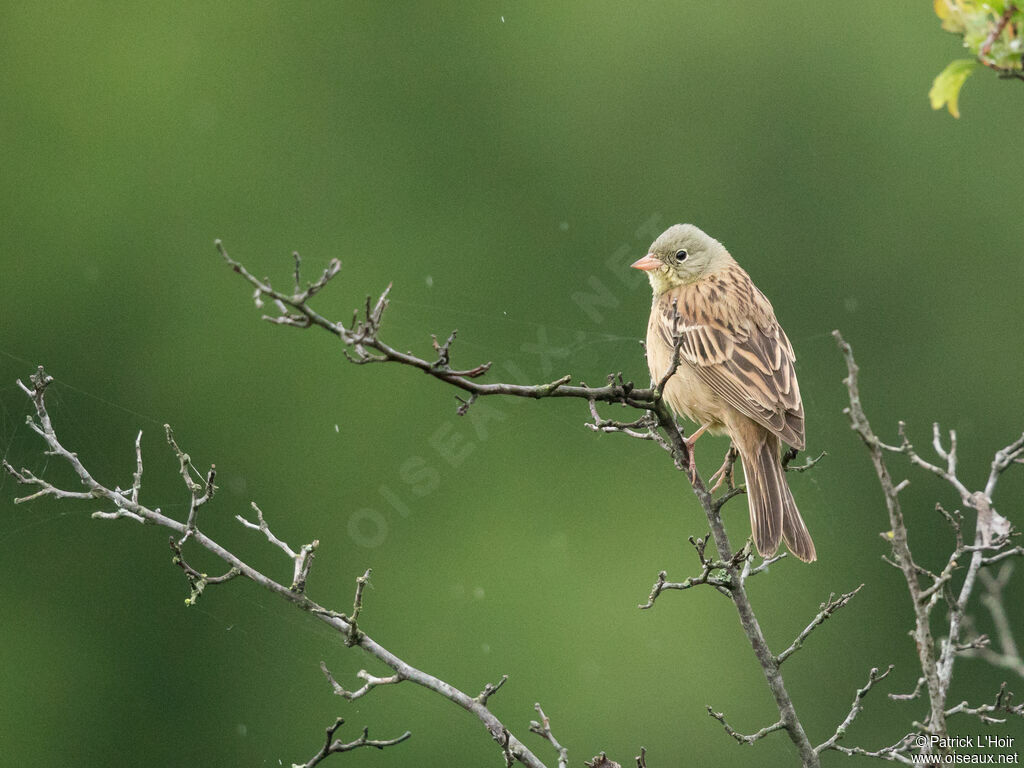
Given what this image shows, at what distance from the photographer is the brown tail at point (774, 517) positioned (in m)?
5.92

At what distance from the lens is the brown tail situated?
5922 mm

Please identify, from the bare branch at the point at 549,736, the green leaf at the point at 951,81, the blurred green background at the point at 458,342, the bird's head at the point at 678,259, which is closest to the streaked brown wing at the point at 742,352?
the bird's head at the point at 678,259

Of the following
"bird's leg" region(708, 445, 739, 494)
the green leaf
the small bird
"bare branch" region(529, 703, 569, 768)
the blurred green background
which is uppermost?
the blurred green background

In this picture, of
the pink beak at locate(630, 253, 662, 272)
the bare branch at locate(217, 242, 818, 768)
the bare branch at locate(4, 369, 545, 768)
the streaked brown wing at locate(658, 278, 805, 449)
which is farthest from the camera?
the pink beak at locate(630, 253, 662, 272)

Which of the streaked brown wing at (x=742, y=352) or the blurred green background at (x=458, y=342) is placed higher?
the blurred green background at (x=458, y=342)

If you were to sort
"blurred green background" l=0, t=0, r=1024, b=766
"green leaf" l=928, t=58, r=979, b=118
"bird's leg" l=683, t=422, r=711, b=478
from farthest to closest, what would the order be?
"blurred green background" l=0, t=0, r=1024, b=766
"bird's leg" l=683, t=422, r=711, b=478
"green leaf" l=928, t=58, r=979, b=118

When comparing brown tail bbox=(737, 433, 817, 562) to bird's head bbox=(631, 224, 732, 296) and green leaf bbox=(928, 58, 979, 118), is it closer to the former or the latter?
bird's head bbox=(631, 224, 732, 296)

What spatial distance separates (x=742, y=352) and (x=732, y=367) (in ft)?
0.57

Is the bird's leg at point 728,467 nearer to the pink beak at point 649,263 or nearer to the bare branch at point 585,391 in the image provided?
the bare branch at point 585,391

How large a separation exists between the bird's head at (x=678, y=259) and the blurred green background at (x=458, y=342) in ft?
28.1

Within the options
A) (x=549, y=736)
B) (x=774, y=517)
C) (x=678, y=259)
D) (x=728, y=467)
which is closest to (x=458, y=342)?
(x=678, y=259)

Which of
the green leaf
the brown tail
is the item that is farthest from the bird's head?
the green leaf

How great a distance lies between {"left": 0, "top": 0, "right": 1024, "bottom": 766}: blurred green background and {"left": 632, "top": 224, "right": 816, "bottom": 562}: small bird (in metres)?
8.64

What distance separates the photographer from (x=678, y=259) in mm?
7590
